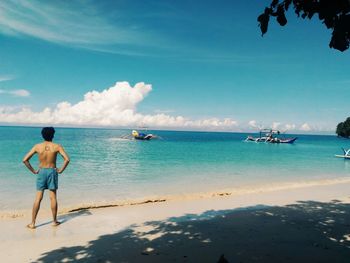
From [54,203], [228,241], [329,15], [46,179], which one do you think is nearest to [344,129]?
[228,241]

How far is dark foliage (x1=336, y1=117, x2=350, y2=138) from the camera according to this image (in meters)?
72.5

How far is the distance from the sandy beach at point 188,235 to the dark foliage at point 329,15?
3.66 m

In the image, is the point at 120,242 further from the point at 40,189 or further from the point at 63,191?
the point at 63,191

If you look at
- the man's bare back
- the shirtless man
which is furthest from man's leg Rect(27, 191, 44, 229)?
the man's bare back

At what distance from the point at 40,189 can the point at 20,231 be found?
1.21 meters

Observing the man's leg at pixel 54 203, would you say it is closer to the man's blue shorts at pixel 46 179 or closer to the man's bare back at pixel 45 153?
the man's blue shorts at pixel 46 179

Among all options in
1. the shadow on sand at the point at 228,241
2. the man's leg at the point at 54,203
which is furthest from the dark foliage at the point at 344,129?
the man's leg at the point at 54,203

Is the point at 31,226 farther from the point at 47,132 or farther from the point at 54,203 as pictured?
the point at 47,132

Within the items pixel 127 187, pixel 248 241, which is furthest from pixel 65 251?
pixel 127 187

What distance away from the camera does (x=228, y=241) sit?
23.0 feet

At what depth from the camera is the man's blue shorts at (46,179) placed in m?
7.93

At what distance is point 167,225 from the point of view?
8.47 metres

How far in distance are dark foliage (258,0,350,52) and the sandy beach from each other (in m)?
3.66

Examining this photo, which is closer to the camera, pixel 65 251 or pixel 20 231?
pixel 65 251
